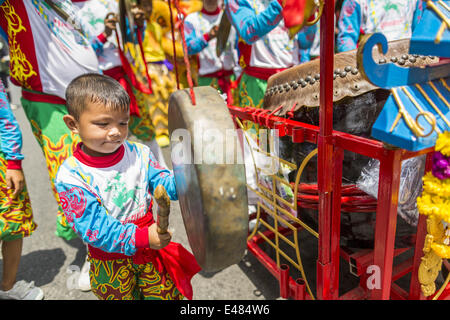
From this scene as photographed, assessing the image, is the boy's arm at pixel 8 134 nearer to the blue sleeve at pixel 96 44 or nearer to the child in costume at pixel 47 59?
the child in costume at pixel 47 59

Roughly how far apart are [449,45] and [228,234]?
698 mm

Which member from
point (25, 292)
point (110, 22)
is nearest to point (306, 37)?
point (110, 22)

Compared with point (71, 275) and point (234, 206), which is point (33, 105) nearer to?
point (71, 275)

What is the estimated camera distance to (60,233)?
1.77 metres

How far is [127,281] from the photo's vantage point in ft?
3.54

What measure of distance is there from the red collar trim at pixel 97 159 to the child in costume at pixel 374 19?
61.9 inches

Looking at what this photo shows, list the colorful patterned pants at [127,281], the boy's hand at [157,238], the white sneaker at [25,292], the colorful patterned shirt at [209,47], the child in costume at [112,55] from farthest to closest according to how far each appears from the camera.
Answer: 1. the colorful patterned shirt at [209,47]
2. the child in costume at [112,55]
3. the white sneaker at [25,292]
4. the colorful patterned pants at [127,281]
5. the boy's hand at [157,238]

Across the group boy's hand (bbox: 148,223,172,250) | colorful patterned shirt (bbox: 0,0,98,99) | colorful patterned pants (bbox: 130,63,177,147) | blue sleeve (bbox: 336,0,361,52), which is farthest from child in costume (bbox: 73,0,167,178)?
boy's hand (bbox: 148,223,172,250)

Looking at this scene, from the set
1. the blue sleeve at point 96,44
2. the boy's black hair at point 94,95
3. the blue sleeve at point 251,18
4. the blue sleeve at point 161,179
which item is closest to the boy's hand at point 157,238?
the blue sleeve at point 161,179

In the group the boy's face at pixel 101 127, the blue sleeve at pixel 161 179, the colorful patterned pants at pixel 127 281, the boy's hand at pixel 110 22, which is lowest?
the colorful patterned pants at pixel 127 281

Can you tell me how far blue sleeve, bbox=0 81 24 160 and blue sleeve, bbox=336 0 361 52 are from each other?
179cm

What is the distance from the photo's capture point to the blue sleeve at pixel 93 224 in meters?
0.88

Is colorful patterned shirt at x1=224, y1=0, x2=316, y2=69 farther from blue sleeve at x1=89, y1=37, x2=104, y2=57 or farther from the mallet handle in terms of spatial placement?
the mallet handle

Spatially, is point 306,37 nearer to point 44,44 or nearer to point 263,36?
point 263,36
